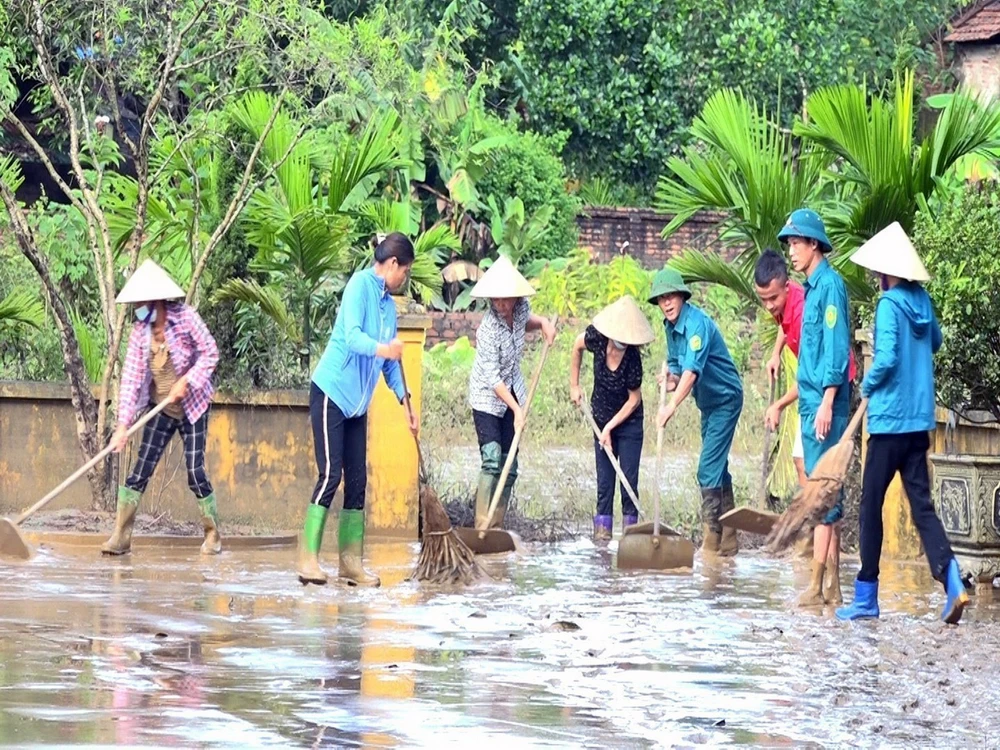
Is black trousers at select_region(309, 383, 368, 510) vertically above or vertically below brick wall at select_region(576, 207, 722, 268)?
below

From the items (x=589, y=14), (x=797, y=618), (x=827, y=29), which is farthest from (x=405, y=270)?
(x=827, y=29)

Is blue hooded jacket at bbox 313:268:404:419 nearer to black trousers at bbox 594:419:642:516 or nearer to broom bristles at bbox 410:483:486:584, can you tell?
broom bristles at bbox 410:483:486:584

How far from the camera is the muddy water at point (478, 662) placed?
6.66 m

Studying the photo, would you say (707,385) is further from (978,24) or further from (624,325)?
(978,24)

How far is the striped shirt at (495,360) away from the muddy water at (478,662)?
148 centimetres

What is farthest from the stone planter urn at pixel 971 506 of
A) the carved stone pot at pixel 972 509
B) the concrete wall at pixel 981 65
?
the concrete wall at pixel 981 65

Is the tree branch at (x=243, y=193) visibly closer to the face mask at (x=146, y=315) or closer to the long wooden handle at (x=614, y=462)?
the face mask at (x=146, y=315)

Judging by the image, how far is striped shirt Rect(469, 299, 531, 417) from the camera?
12.5m

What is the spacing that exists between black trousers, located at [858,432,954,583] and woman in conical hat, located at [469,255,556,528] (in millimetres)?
3207

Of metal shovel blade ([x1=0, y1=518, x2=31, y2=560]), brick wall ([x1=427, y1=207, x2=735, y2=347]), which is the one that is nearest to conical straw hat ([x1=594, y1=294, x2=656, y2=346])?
metal shovel blade ([x1=0, y1=518, x2=31, y2=560])

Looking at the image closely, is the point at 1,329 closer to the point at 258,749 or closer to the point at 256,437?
the point at 256,437

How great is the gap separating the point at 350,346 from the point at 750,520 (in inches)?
118

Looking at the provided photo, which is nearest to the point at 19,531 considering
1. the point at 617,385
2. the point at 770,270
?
the point at 617,385

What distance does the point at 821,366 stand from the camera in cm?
991
